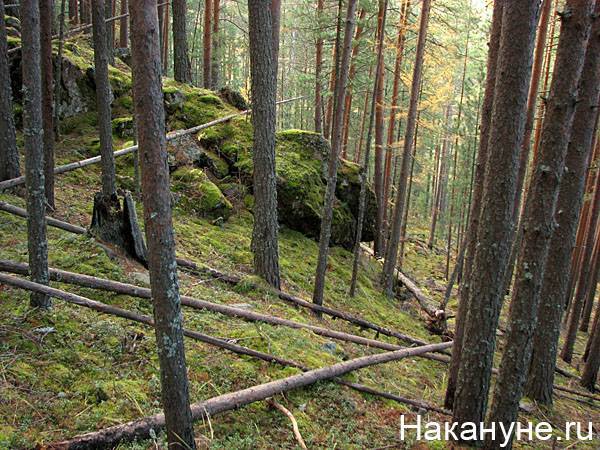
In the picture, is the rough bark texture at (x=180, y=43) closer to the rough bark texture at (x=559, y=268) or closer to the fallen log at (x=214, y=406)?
the rough bark texture at (x=559, y=268)

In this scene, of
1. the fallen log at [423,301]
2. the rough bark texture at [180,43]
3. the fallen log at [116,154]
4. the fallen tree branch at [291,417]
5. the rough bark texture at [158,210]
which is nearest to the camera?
the rough bark texture at [158,210]

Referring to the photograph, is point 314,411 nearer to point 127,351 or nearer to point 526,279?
point 127,351

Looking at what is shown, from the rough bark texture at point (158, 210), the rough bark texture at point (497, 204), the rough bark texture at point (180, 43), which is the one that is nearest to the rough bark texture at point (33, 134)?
the rough bark texture at point (158, 210)

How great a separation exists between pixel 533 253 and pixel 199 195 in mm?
8091

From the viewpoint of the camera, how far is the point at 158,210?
2750mm

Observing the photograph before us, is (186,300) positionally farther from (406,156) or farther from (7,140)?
(406,156)

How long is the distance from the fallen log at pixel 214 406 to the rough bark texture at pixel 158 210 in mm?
823

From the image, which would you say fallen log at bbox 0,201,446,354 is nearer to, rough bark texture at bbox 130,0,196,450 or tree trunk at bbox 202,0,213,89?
rough bark texture at bbox 130,0,196,450

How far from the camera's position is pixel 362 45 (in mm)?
14656

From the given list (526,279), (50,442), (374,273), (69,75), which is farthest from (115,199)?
(374,273)

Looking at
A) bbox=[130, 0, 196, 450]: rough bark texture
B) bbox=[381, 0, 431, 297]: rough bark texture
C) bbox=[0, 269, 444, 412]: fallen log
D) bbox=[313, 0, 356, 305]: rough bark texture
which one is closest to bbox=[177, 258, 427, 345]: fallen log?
bbox=[313, 0, 356, 305]: rough bark texture

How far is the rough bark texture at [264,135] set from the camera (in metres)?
7.67

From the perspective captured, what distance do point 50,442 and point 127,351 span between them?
56.9 inches

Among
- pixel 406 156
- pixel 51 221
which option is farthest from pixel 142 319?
pixel 406 156
